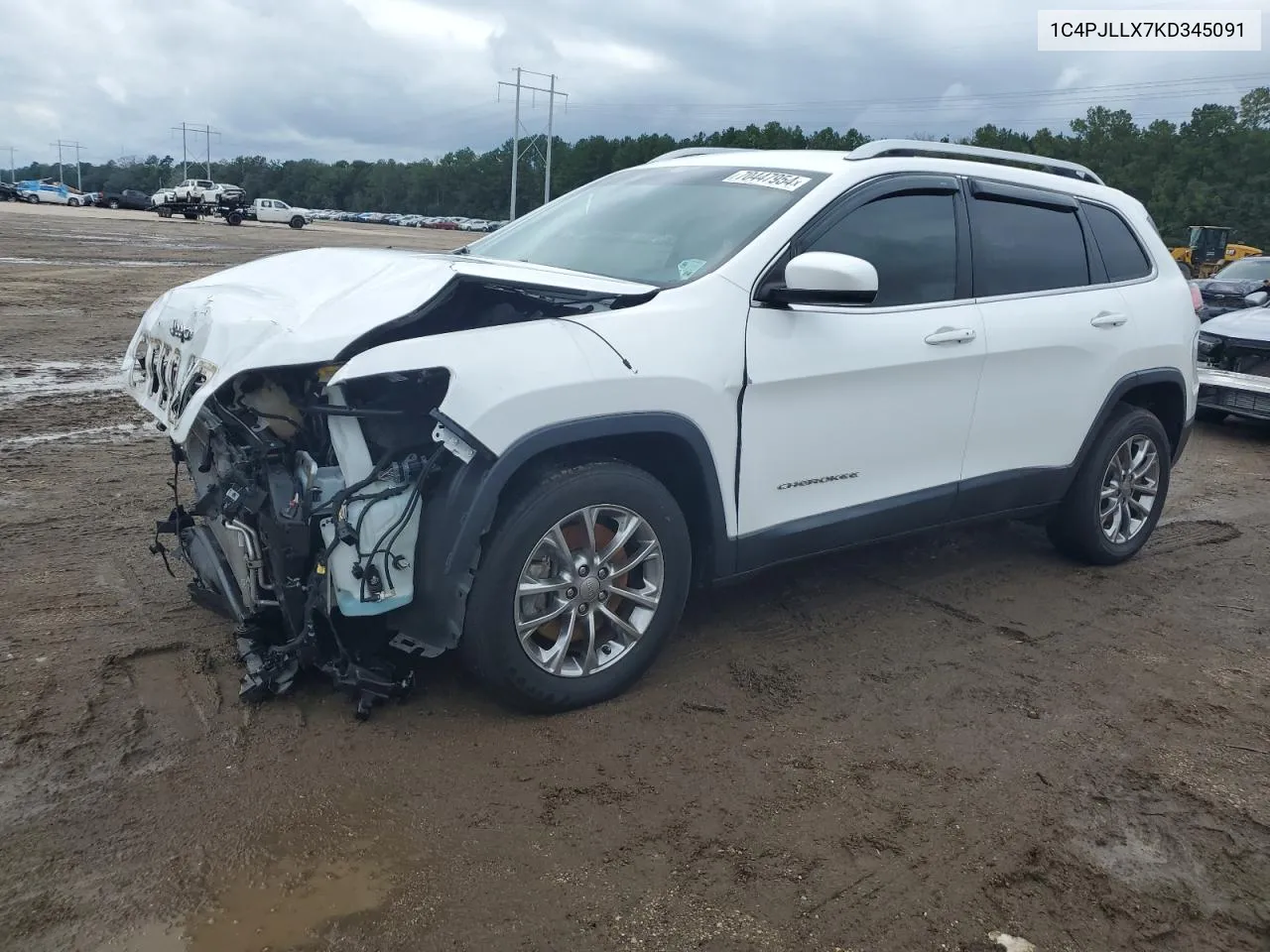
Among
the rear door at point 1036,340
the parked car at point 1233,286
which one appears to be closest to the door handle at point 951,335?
the rear door at point 1036,340

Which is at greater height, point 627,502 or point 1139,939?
point 627,502

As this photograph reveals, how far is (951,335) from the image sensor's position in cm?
433

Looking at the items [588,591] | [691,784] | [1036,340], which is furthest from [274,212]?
[691,784]

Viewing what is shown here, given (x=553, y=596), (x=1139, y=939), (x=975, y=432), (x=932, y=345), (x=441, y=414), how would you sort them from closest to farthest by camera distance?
(x=1139, y=939)
(x=441, y=414)
(x=553, y=596)
(x=932, y=345)
(x=975, y=432)

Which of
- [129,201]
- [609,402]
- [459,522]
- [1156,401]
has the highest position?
[609,402]

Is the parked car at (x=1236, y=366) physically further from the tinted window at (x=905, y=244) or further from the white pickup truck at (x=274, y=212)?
the white pickup truck at (x=274, y=212)

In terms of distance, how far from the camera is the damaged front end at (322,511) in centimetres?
318

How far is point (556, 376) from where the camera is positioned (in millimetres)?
3285

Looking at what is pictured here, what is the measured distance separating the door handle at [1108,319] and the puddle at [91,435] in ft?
19.6

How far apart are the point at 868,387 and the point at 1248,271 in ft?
43.6

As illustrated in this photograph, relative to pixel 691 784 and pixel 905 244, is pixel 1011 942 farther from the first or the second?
pixel 905 244

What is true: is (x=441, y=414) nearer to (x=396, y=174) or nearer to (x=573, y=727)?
(x=573, y=727)

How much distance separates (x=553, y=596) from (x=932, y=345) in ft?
6.36

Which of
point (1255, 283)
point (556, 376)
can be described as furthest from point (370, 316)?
point (1255, 283)
